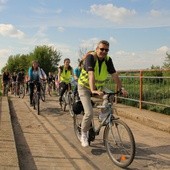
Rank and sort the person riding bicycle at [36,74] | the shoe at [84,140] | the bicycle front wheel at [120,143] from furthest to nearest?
the person riding bicycle at [36,74]
the shoe at [84,140]
the bicycle front wheel at [120,143]

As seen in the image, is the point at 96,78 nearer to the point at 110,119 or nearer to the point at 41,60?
the point at 110,119

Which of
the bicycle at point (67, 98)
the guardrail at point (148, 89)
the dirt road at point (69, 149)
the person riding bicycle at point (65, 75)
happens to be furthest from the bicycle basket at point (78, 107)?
the person riding bicycle at point (65, 75)

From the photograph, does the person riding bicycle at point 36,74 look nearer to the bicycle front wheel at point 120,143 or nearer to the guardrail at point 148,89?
the guardrail at point 148,89

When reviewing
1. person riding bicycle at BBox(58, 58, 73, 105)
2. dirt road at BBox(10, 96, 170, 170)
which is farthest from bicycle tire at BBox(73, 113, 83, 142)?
person riding bicycle at BBox(58, 58, 73, 105)

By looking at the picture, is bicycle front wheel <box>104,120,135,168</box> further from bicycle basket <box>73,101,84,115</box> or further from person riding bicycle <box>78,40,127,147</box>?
bicycle basket <box>73,101,84,115</box>

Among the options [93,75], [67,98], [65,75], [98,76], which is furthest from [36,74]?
[93,75]

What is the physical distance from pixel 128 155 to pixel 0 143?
2303 mm

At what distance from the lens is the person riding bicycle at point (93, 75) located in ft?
21.2

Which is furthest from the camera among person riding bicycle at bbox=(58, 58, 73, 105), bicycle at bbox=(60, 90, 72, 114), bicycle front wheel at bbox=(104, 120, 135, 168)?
person riding bicycle at bbox=(58, 58, 73, 105)

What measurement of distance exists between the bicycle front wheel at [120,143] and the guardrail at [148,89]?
4.52 metres

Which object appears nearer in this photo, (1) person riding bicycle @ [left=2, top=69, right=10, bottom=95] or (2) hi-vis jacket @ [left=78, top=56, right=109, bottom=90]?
(2) hi-vis jacket @ [left=78, top=56, right=109, bottom=90]

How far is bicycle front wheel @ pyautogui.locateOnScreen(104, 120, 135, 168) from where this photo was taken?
224 inches

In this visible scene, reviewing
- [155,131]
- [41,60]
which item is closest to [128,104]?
[155,131]

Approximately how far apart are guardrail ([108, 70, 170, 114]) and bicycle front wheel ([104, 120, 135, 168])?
4520 mm
